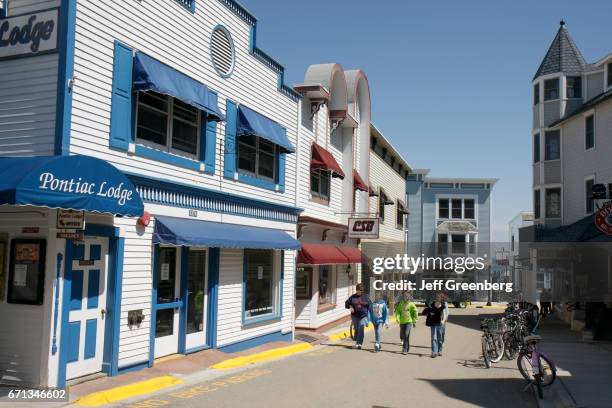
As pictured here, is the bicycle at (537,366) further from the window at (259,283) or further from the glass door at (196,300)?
the window at (259,283)

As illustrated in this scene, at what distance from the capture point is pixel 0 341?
965 centimetres

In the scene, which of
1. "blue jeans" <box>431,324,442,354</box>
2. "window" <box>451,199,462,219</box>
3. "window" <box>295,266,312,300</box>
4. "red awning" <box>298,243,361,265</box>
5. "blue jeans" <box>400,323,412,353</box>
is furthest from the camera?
"window" <box>451,199,462,219</box>

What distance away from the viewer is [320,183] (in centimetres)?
2159

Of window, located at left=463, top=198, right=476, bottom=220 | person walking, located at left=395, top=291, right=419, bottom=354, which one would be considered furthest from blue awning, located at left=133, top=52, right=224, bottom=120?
window, located at left=463, top=198, right=476, bottom=220

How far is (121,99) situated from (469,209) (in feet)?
156

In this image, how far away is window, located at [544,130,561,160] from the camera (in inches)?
1190

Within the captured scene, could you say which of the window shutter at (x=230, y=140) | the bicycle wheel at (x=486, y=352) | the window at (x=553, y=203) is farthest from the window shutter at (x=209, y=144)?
the window at (x=553, y=203)

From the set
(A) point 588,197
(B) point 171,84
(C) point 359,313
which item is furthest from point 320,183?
(A) point 588,197

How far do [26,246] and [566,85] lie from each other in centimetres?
2761

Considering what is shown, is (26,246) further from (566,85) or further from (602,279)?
(566,85)

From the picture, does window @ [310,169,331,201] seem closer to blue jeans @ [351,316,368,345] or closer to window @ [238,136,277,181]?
window @ [238,136,277,181]

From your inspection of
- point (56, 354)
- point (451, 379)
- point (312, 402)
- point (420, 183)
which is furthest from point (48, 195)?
point (420, 183)

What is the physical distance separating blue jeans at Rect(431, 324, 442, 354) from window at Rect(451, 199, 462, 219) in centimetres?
3942

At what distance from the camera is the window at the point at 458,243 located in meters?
53.5
